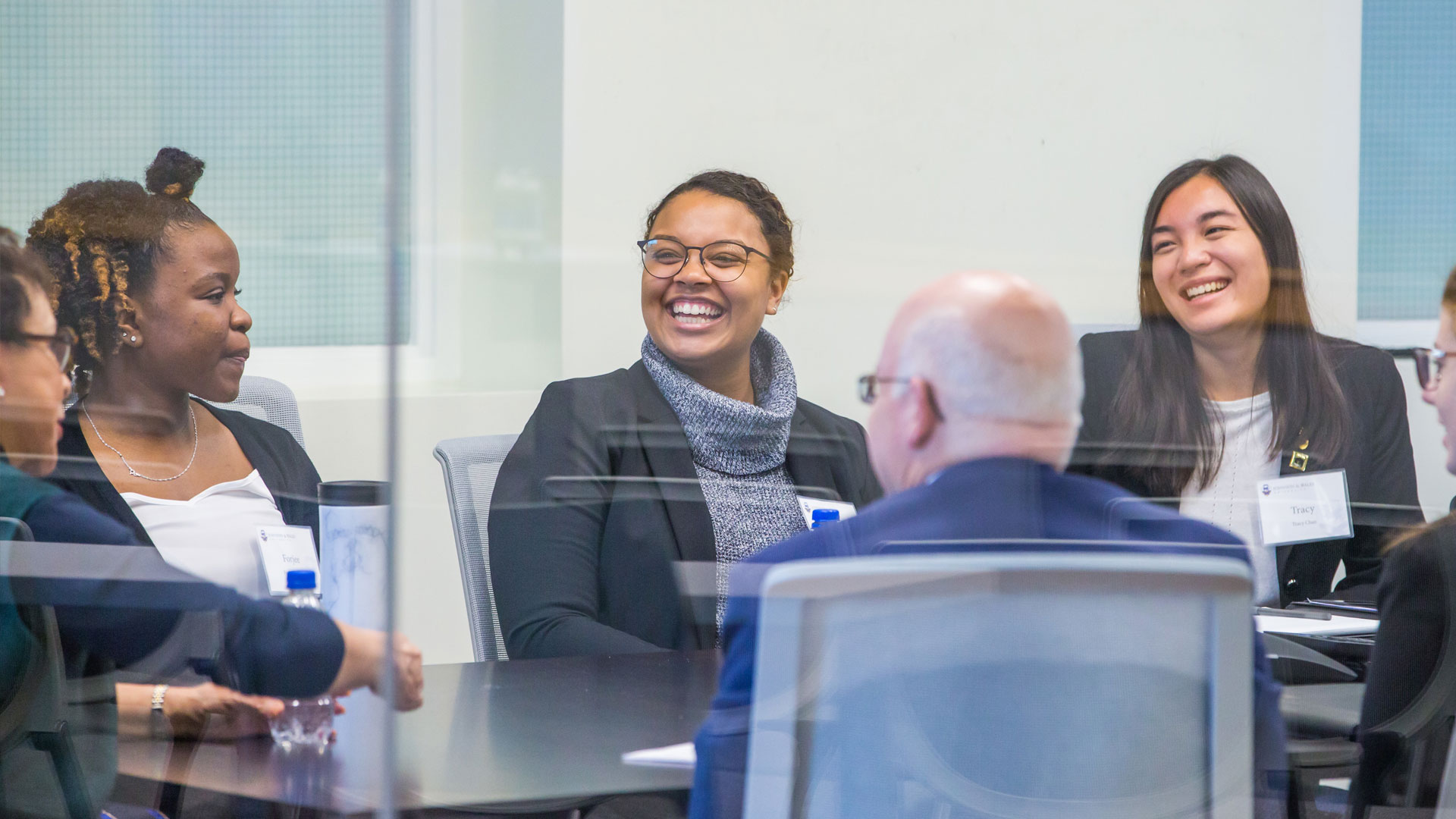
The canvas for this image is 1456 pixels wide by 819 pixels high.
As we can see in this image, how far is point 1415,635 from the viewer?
4.25 ft

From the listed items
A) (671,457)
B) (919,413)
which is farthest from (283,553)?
(919,413)

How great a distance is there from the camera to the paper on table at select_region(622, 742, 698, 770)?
113 cm

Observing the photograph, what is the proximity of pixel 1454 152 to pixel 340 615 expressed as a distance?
1.45 m

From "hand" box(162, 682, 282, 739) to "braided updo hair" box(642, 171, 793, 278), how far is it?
37.1 inches

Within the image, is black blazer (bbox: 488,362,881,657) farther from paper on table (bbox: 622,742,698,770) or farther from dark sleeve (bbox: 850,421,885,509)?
paper on table (bbox: 622,742,698,770)

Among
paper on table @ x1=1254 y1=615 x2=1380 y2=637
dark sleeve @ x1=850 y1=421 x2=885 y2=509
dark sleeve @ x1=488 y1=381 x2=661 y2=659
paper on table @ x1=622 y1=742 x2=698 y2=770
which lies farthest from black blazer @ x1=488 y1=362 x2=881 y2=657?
paper on table @ x1=1254 y1=615 x2=1380 y2=637

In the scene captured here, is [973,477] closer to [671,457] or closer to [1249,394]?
[1249,394]

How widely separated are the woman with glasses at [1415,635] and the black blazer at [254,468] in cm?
124

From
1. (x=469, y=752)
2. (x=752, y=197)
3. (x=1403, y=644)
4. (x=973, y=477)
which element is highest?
(x=752, y=197)

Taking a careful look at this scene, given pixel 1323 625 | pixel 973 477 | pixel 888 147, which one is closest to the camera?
pixel 973 477

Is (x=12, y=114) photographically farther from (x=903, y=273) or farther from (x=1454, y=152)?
(x=1454, y=152)

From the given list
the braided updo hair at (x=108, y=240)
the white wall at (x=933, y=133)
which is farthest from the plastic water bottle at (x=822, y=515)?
the braided updo hair at (x=108, y=240)

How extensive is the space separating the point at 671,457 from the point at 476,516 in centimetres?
30

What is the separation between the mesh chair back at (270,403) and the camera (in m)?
1.53
